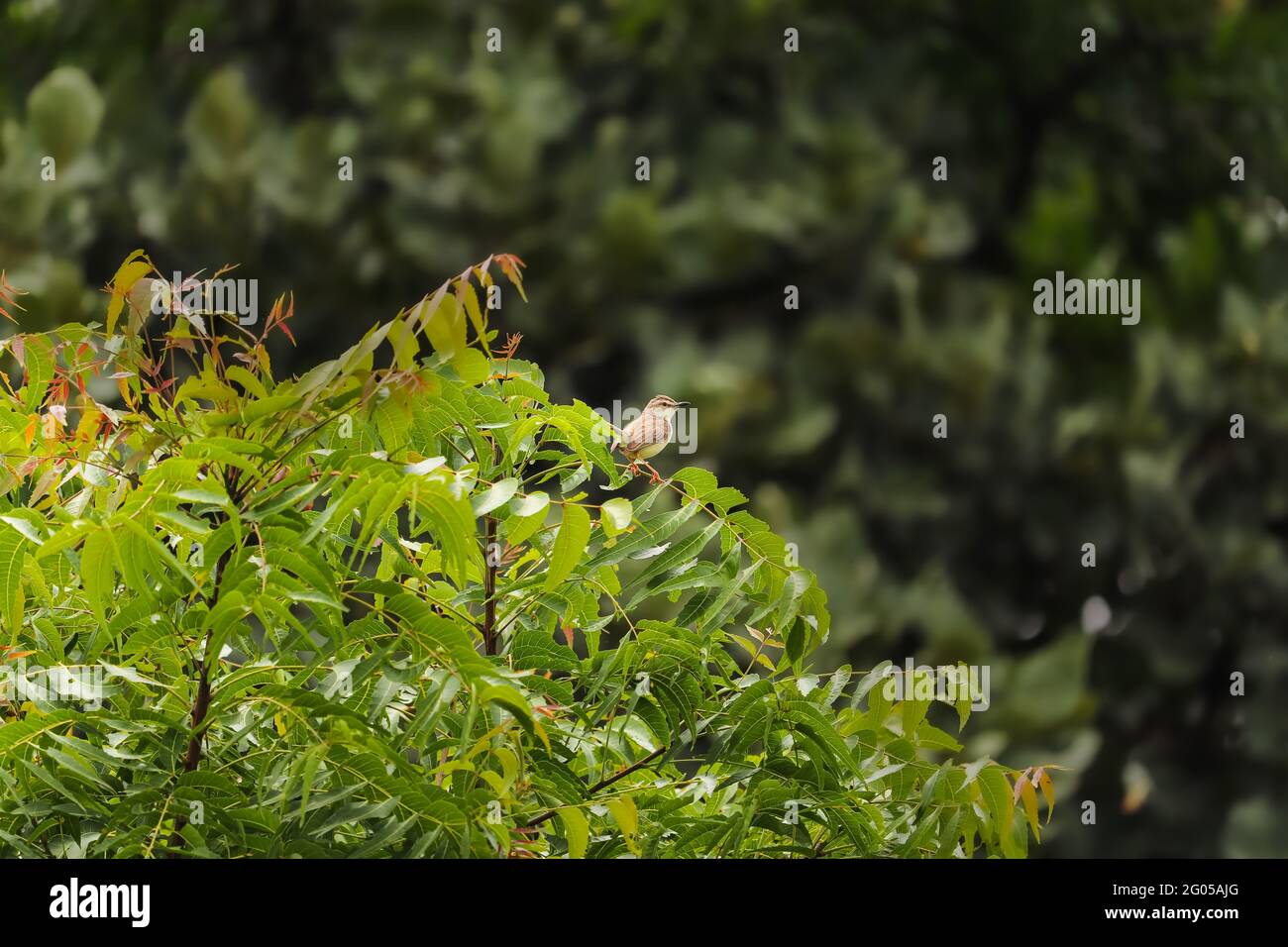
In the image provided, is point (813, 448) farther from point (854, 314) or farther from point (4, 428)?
point (4, 428)

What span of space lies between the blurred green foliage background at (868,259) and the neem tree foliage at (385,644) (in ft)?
3.23

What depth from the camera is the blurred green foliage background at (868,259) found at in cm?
179

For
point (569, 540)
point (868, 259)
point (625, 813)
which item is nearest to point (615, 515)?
point (569, 540)

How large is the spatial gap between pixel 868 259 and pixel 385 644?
4.18ft

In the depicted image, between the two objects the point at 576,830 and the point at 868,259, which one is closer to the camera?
the point at 576,830

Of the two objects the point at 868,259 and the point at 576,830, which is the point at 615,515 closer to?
the point at 576,830

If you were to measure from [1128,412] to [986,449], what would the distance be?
0.20m

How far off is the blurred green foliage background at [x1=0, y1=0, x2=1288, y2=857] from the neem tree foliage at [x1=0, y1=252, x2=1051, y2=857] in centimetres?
99

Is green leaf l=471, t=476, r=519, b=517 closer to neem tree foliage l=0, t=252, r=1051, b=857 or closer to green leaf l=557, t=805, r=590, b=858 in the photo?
neem tree foliage l=0, t=252, r=1051, b=857

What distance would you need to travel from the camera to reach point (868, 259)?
1.85 meters

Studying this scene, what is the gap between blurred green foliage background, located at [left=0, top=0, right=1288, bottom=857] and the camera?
1.79 m

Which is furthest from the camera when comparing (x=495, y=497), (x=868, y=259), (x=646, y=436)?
(x=868, y=259)

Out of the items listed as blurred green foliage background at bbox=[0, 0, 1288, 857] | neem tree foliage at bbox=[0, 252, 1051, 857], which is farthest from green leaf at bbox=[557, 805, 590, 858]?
blurred green foliage background at bbox=[0, 0, 1288, 857]
